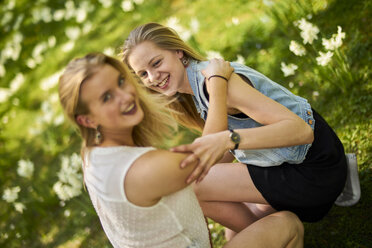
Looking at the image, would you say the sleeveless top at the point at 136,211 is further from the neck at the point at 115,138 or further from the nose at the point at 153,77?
the nose at the point at 153,77

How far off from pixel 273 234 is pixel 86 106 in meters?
0.89

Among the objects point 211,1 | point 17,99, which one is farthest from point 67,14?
point 211,1

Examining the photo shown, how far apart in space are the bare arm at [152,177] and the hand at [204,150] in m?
0.05

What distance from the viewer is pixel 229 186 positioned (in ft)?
6.03

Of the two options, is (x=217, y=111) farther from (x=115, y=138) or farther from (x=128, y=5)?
(x=128, y=5)

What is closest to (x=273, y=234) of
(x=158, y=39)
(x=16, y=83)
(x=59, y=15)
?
(x=158, y=39)

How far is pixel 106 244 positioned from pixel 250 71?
1747mm

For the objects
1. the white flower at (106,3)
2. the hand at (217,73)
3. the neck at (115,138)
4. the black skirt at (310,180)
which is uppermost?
the hand at (217,73)

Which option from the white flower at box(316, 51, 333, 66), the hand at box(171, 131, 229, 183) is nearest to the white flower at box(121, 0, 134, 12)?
the white flower at box(316, 51, 333, 66)

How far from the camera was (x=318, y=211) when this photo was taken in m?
1.79

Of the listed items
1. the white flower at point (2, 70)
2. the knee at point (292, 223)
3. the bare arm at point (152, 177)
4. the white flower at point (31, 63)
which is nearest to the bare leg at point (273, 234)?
the knee at point (292, 223)

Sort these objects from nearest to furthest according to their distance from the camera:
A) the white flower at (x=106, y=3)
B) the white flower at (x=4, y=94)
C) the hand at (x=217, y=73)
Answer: the hand at (x=217, y=73)
the white flower at (x=4, y=94)
the white flower at (x=106, y=3)

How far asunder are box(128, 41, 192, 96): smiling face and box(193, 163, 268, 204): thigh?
17.2 inches

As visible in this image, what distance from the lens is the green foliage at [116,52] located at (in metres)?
2.46
